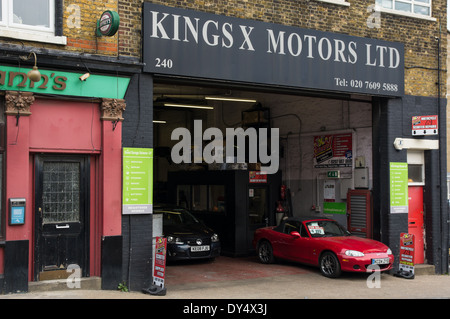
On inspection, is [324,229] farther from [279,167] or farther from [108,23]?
[108,23]

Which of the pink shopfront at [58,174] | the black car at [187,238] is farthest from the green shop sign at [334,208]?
the pink shopfront at [58,174]

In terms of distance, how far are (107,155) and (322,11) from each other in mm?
6657

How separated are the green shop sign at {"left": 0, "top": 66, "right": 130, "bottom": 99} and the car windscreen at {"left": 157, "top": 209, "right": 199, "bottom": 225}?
6.23 meters

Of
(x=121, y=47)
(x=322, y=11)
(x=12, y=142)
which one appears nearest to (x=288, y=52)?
(x=322, y=11)

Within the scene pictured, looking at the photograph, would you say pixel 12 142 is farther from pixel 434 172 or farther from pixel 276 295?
pixel 434 172

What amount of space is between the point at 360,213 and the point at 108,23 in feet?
29.0

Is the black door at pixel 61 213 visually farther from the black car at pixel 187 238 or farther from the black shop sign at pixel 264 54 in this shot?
the black car at pixel 187 238

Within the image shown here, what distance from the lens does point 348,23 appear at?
13.7 m

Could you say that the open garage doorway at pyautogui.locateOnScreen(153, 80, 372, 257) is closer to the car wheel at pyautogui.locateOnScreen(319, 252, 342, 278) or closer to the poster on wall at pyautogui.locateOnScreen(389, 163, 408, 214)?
the poster on wall at pyautogui.locateOnScreen(389, 163, 408, 214)

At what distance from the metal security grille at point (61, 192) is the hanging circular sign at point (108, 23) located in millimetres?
2619

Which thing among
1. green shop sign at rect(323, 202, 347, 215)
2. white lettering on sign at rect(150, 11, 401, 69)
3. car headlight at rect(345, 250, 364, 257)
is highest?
white lettering on sign at rect(150, 11, 401, 69)

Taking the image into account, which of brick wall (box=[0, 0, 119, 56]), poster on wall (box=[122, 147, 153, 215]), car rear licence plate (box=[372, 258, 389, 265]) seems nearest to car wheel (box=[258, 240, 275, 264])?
car rear licence plate (box=[372, 258, 389, 265])

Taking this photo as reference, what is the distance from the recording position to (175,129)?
76.3 feet

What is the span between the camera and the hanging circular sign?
32.1ft
